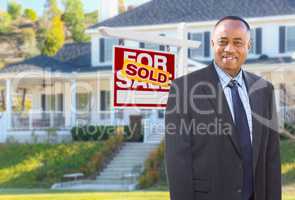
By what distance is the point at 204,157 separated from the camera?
391cm

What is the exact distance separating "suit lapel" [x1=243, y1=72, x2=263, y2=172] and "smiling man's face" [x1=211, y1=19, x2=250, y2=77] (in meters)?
0.17

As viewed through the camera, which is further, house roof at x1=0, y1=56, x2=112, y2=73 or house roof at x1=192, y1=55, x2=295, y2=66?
house roof at x1=0, y1=56, x2=112, y2=73

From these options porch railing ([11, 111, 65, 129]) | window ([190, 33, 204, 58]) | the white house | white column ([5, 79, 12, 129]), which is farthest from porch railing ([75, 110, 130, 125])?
window ([190, 33, 204, 58])

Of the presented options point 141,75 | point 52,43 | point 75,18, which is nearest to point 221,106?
point 141,75

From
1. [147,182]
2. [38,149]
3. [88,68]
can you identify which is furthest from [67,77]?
[147,182]

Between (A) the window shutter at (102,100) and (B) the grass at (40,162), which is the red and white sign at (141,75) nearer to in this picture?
(B) the grass at (40,162)

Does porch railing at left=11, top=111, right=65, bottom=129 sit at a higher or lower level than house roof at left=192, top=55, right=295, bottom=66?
lower

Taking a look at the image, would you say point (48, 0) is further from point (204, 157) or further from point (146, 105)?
point (204, 157)

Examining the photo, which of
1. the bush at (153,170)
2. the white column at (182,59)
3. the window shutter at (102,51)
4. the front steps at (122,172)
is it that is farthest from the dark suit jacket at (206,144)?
the window shutter at (102,51)

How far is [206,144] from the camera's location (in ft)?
12.8

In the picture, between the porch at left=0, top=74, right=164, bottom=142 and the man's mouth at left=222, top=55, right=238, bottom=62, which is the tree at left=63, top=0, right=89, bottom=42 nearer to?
the porch at left=0, top=74, right=164, bottom=142

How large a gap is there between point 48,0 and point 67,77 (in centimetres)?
5148

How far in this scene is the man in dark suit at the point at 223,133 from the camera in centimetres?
392

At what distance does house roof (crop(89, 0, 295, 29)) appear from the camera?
2970cm
